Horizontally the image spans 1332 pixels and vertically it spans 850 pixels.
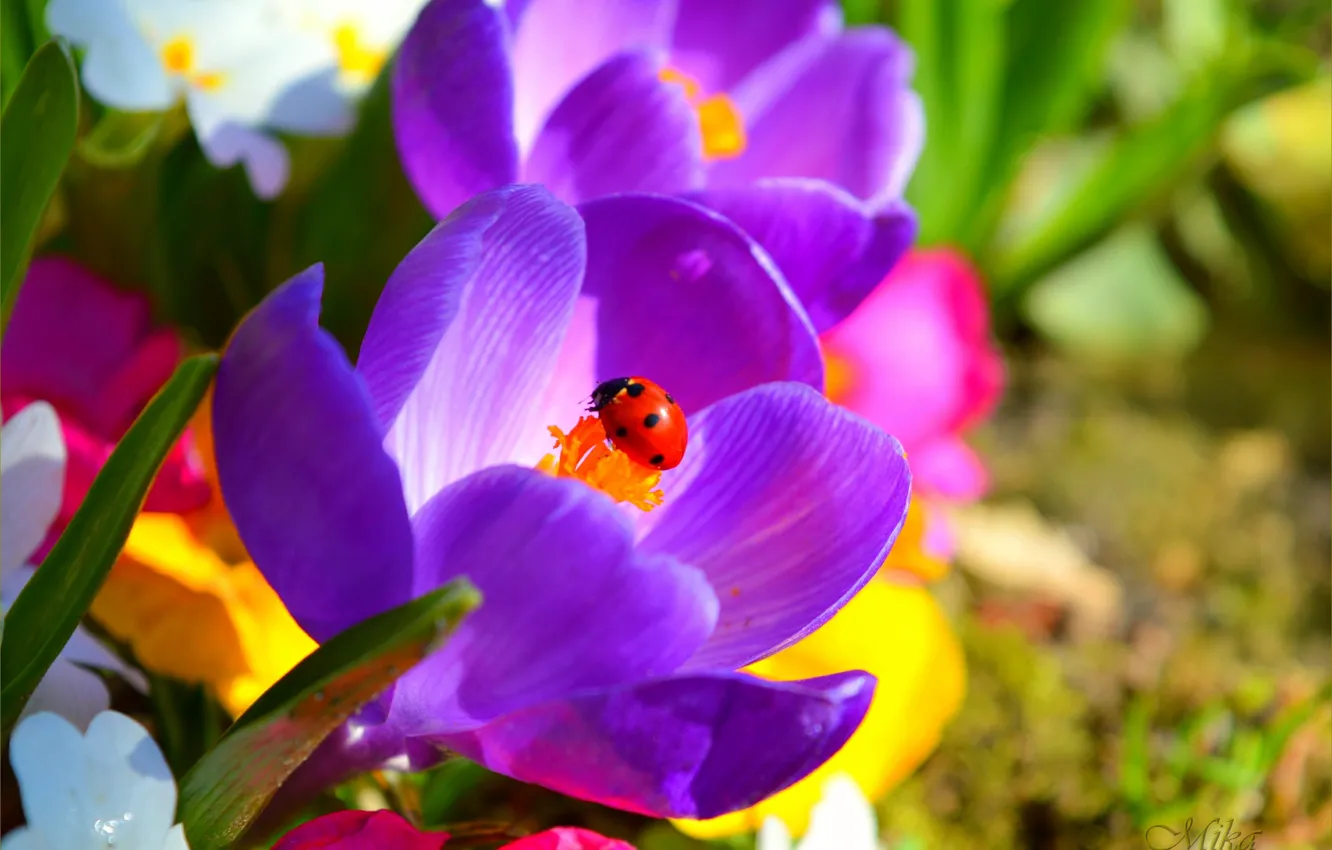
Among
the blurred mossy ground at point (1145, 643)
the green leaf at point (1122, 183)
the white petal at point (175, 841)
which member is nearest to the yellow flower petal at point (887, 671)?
the blurred mossy ground at point (1145, 643)

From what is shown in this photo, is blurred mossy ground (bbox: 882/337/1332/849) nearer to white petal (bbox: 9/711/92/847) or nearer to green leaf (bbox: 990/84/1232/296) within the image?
green leaf (bbox: 990/84/1232/296)

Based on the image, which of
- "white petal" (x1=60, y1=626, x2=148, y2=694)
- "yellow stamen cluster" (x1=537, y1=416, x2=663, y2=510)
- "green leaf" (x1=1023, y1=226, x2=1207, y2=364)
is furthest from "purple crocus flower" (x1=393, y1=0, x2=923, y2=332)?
"green leaf" (x1=1023, y1=226, x2=1207, y2=364)

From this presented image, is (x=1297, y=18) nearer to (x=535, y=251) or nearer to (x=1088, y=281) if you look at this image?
(x=1088, y=281)

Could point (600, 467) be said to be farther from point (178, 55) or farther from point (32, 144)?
point (178, 55)

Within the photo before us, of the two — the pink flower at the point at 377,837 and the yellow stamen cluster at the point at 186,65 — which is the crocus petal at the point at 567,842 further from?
the yellow stamen cluster at the point at 186,65

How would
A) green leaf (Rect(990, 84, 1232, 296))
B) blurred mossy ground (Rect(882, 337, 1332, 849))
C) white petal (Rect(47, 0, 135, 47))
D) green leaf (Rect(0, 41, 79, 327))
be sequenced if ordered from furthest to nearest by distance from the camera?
green leaf (Rect(990, 84, 1232, 296))
blurred mossy ground (Rect(882, 337, 1332, 849))
white petal (Rect(47, 0, 135, 47))
green leaf (Rect(0, 41, 79, 327))

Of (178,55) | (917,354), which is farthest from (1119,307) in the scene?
(178,55)
